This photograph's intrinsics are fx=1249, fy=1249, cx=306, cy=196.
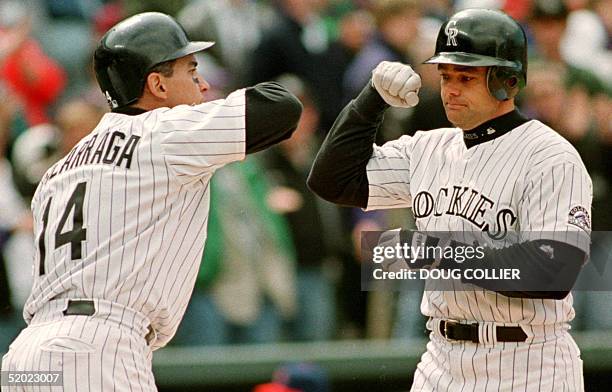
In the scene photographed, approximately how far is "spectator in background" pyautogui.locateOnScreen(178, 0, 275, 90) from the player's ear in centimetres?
332

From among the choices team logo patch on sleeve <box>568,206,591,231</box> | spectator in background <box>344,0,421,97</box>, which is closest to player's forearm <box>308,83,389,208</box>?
team logo patch on sleeve <box>568,206,591,231</box>

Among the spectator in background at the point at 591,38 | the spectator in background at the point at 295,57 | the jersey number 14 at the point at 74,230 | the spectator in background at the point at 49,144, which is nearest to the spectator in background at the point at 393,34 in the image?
the spectator in background at the point at 295,57

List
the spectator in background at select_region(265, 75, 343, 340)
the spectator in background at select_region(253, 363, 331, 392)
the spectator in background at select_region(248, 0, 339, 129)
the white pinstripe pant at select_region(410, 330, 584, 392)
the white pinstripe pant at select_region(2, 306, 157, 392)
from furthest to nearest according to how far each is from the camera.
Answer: the spectator in background at select_region(248, 0, 339, 129)
the spectator in background at select_region(265, 75, 343, 340)
the spectator in background at select_region(253, 363, 331, 392)
the white pinstripe pant at select_region(410, 330, 584, 392)
the white pinstripe pant at select_region(2, 306, 157, 392)

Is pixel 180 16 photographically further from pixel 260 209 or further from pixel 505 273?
pixel 505 273

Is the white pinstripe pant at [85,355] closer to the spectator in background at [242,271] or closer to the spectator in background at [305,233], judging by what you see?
the spectator in background at [242,271]

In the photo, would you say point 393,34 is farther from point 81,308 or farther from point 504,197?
point 81,308

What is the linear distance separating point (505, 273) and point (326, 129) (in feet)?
11.8

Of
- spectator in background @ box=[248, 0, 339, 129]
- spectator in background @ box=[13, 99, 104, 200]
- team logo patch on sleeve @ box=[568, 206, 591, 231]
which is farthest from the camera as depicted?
spectator in background @ box=[248, 0, 339, 129]

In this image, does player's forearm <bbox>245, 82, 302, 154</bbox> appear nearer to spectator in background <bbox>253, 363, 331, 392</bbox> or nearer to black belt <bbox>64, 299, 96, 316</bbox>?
black belt <bbox>64, 299, 96, 316</bbox>

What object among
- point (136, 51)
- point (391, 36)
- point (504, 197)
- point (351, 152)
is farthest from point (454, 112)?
point (391, 36)

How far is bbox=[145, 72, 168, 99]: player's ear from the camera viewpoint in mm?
4465

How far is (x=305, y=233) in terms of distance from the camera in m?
7.33

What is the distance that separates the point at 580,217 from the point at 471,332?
569mm

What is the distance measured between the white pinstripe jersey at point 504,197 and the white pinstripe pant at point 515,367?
97mm
